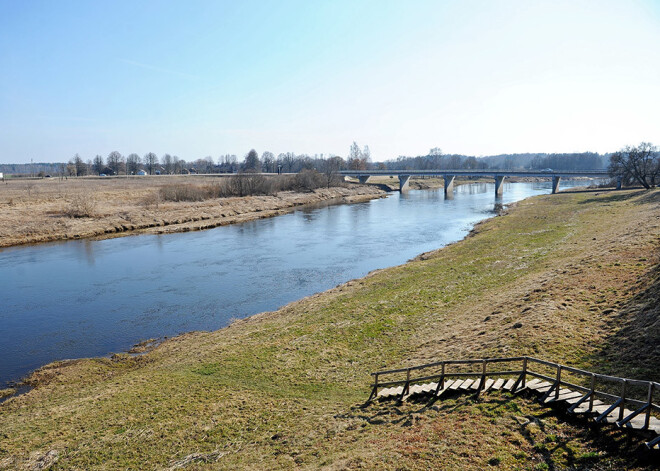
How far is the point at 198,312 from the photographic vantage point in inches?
1072

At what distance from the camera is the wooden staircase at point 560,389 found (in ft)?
28.3

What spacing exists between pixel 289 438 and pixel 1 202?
2957 inches

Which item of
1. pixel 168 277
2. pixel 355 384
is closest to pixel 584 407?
pixel 355 384

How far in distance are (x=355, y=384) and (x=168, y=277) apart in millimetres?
25623

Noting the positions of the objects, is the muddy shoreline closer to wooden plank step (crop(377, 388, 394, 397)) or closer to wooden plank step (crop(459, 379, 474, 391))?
wooden plank step (crop(377, 388, 394, 397))

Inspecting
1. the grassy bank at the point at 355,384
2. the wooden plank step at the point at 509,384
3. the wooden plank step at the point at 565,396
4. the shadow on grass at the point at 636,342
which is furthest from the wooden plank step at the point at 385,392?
the shadow on grass at the point at 636,342

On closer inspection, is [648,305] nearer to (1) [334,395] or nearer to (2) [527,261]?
(1) [334,395]

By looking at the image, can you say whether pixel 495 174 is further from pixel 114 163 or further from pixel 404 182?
pixel 114 163

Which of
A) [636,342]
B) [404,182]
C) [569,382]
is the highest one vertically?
[404,182]

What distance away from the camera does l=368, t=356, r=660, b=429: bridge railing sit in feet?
28.6

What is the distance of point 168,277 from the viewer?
35562 millimetres

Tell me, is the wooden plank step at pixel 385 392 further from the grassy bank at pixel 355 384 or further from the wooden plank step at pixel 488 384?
the wooden plank step at pixel 488 384

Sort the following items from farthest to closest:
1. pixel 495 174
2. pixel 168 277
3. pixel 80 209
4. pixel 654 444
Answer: pixel 495 174
pixel 80 209
pixel 168 277
pixel 654 444

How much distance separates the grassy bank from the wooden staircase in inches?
18.6
